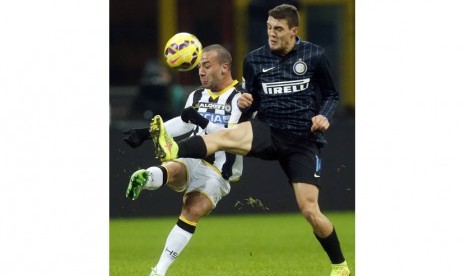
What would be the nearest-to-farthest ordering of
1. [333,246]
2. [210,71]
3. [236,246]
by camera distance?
[333,246], [210,71], [236,246]

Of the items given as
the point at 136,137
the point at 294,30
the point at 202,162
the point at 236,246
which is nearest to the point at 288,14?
the point at 294,30

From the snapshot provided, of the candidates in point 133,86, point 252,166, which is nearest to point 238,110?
point 252,166

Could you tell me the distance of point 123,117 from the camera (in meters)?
11.8

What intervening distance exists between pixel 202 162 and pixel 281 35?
104 centimetres

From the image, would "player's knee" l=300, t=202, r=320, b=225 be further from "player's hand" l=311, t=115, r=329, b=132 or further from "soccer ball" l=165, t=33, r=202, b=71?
"soccer ball" l=165, t=33, r=202, b=71

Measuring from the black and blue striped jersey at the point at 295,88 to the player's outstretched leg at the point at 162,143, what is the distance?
708 mm

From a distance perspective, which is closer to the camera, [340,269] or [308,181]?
[308,181]

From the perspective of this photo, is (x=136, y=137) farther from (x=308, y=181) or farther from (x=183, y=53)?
(x=308, y=181)

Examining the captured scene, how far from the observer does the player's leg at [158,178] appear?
276 inches

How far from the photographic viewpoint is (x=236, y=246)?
31.1ft

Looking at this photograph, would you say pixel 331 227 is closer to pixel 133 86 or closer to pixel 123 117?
pixel 123 117

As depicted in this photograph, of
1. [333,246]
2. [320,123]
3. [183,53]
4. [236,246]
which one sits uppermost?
[183,53]

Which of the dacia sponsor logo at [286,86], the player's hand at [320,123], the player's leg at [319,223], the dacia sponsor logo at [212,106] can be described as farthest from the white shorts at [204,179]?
the player's hand at [320,123]
